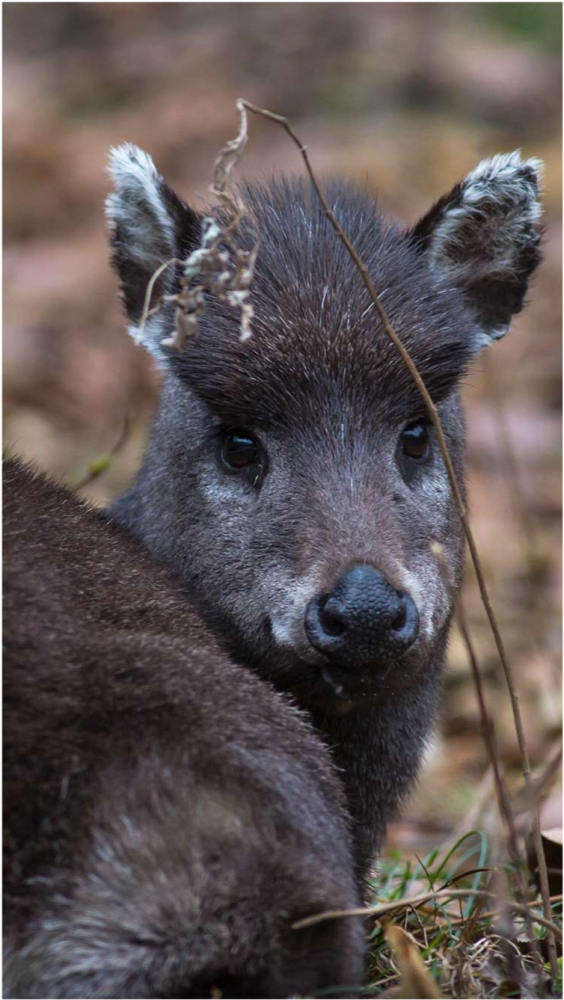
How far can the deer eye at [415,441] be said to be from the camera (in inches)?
245

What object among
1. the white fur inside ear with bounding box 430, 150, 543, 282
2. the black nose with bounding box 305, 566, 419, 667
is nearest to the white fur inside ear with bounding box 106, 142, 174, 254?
the white fur inside ear with bounding box 430, 150, 543, 282

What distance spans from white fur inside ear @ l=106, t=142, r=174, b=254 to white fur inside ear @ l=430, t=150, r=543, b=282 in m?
1.25

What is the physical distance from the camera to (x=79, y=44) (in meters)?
21.5

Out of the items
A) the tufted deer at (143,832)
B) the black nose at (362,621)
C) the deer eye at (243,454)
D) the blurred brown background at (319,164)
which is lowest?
the tufted deer at (143,832)

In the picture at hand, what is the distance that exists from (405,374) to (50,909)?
2710 millimetres

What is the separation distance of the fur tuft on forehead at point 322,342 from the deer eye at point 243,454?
12 centimetres

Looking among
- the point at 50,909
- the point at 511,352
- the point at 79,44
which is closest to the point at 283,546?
the point at 50,909

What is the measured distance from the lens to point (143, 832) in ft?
13.7

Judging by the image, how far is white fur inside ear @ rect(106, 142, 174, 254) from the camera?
6484mm

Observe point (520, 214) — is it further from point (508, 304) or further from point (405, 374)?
point (405, 374)

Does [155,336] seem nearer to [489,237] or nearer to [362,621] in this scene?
[489,237]

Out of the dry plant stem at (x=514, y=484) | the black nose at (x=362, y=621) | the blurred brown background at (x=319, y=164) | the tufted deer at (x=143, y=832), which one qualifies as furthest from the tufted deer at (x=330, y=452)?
the blurred brown background at (x=319, y=164)

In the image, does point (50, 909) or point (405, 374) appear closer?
point (50, 909)

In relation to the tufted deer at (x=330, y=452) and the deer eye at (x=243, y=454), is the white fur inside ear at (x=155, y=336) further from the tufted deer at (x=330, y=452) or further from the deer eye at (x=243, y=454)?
the deer eye at (x=243, y=454)
